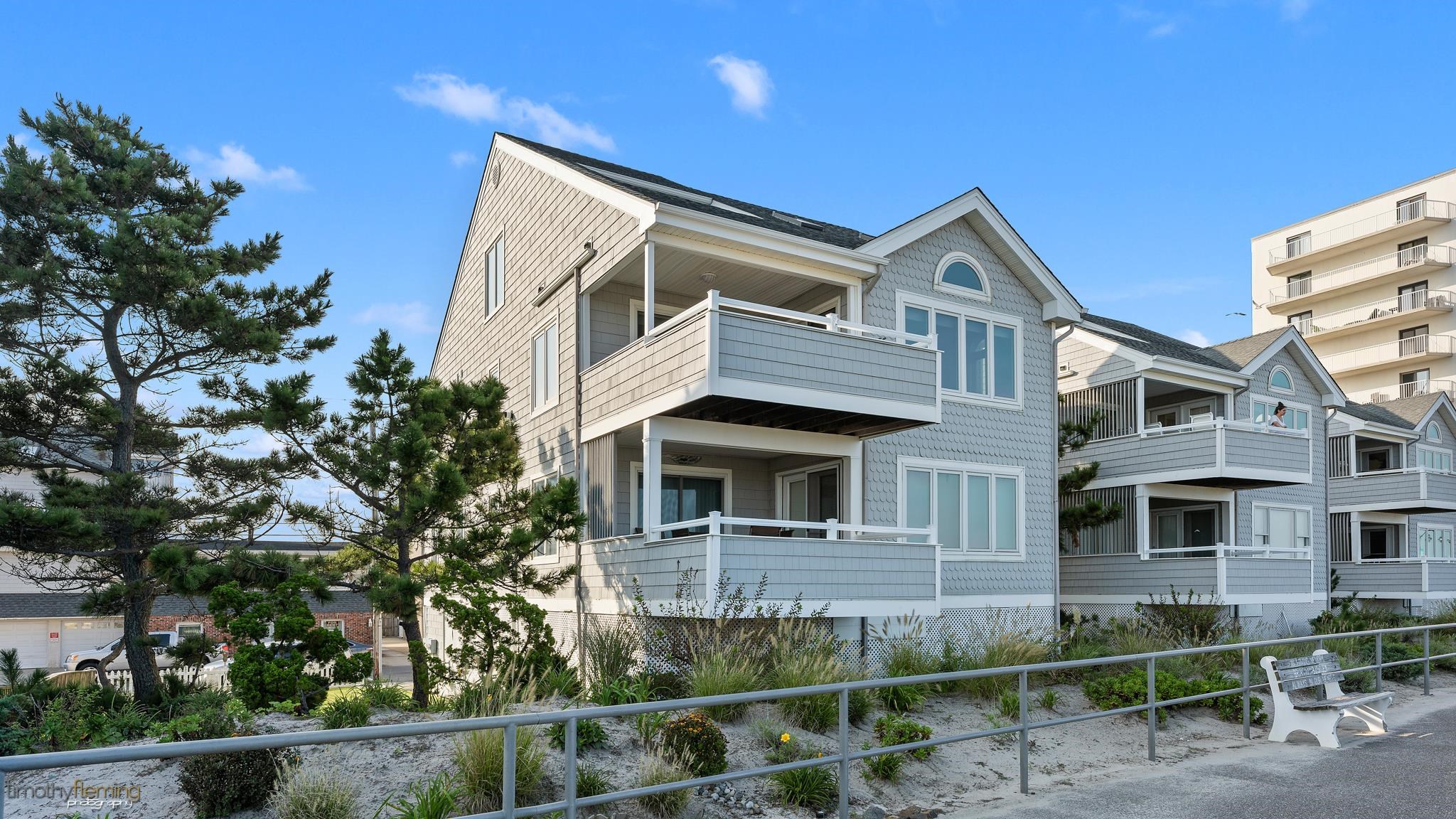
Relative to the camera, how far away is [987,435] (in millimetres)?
18703

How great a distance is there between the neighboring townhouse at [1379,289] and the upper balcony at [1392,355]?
0.05 meters

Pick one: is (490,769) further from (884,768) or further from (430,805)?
(884,768)

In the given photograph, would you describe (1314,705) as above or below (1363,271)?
below

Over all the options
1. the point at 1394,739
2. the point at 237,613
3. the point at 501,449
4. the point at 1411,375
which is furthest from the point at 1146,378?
the point at 1411,375

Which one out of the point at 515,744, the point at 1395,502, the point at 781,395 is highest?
the point at 781,395

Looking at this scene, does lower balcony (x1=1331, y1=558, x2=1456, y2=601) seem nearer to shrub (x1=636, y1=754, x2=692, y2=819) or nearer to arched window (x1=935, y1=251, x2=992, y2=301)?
arched window (x1=935, y1=251, x2=992, y2=301)

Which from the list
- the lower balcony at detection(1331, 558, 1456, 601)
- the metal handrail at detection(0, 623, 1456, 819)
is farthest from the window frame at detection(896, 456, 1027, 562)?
the lower balcony at detection(1331, 558, 1456, 601)

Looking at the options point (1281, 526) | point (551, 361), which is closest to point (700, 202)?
point (551, 361)

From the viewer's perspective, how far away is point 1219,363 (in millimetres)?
25469

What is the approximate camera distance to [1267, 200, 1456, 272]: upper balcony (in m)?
48.7

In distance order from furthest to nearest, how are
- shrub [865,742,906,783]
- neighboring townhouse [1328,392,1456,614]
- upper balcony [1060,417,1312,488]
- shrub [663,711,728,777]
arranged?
neighboring townhouse [1328,392,1456,614]
upper balcony [1060,417,1312,488]
shrub [865,742,906,783]
shrub [663,711,728,777]

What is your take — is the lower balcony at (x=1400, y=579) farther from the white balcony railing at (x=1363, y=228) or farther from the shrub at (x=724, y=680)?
the white balcony railing at (x=1363, y=228)

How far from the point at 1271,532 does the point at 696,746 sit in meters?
22.3

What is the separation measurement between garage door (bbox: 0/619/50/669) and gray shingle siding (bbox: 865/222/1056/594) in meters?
36.2
